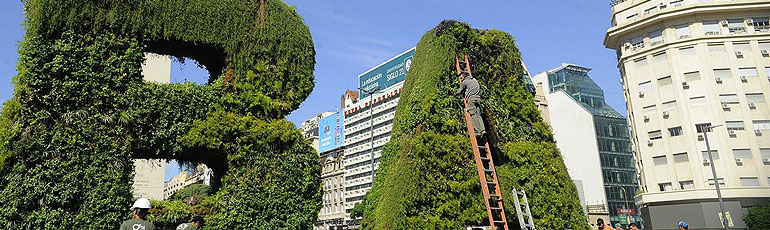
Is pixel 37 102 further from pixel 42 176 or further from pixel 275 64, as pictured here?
pixel 275 64

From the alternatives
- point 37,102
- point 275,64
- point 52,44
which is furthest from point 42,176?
point 275,64

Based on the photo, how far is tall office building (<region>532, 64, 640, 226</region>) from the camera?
3292 inches

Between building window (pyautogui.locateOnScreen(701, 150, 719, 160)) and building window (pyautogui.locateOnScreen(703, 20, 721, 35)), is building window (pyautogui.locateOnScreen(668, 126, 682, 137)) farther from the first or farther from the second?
building window (pyautogui.locateOnScreen(703, 20, 721, 35))

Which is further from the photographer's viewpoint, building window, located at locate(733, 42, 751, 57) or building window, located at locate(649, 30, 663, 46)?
building window, located at locate(649, 30, 663, 46)

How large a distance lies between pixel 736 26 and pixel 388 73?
56169 mm

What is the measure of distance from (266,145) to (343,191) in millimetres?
84802

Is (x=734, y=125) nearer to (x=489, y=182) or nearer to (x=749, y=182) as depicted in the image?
(x=749, y=182)

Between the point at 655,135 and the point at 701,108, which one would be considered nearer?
the point at 701,108

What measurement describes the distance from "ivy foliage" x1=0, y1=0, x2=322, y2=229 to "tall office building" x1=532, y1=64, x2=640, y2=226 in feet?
238

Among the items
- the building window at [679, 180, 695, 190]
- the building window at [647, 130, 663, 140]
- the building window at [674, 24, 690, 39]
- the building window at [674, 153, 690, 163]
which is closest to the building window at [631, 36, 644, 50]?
the building window at [674, 24, 690, 39]

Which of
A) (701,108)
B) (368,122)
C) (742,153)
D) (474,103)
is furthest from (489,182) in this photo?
(368,122)

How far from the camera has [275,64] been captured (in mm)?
12688

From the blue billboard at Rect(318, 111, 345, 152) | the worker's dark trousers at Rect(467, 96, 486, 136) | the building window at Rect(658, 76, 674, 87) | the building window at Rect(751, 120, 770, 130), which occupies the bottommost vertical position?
the worker's dark trousers at Rect(467, 96, 486, 136)

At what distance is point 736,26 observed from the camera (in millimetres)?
38094
